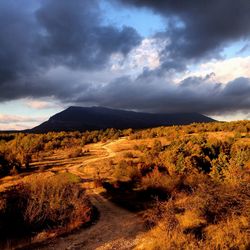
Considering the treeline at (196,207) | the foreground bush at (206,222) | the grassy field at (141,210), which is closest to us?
the foreground bush at (206,222)

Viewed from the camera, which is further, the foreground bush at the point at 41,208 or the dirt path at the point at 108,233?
the foreground bush at the point at 41,208

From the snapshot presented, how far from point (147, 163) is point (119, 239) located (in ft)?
53.7

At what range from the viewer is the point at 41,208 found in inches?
638

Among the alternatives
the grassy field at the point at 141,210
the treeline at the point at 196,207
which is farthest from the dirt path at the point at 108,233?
the treeline at the point at 196,207

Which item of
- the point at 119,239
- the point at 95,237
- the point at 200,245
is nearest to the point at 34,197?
the point at 95,237

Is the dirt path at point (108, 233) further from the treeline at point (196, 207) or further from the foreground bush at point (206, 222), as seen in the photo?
the foreground bush at point (206, 222)

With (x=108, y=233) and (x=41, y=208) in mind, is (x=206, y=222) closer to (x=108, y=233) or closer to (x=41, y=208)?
(x=108, y=233)

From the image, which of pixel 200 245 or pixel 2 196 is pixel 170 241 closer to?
pixel 200 245

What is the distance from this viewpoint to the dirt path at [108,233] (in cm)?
1363

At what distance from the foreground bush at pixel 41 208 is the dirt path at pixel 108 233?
1009mm

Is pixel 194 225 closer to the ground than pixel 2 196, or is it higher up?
closer to the ground

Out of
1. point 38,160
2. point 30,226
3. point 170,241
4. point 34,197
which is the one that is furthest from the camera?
point 38,160

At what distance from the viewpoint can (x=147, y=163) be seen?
100 ft

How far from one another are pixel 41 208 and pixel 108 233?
3.80 metres
